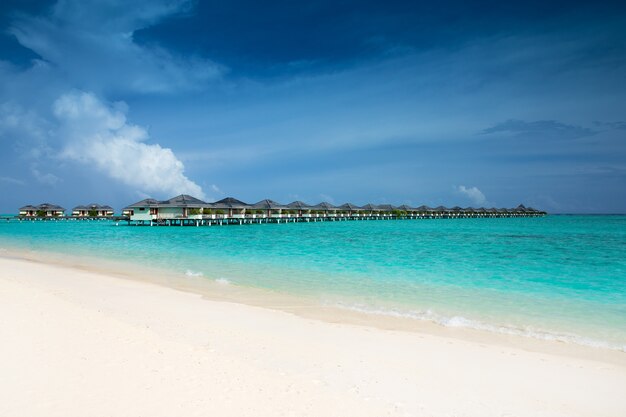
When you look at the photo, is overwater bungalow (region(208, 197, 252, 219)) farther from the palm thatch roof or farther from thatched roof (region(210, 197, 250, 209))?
the palm thatch roof

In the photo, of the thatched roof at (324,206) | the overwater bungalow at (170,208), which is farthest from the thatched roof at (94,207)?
the thatched roof at (324,206)

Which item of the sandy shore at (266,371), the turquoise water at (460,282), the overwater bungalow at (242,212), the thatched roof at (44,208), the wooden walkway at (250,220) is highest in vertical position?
the thatched roof at (44,208)

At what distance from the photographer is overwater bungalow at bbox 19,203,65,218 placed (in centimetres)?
7188

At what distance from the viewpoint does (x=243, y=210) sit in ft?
183

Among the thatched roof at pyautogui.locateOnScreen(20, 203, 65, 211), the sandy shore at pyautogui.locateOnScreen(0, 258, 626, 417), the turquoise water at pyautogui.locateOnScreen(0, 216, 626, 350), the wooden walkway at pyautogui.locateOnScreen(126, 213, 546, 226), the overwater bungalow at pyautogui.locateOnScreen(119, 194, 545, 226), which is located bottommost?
the turquoise water at pyautogui.locateOnScreen(0, 216, 626, 350)

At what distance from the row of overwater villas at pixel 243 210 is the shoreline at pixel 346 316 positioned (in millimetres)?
35505

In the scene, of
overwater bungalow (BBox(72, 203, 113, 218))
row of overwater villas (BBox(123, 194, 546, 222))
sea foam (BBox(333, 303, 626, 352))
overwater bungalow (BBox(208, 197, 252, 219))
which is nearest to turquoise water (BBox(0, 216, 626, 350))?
sea foam (BBox(333, 303, 626, 352))

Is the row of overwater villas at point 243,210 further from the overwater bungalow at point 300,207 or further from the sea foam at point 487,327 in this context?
the sea foam at point 487,327

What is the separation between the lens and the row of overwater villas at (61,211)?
72.0 meters

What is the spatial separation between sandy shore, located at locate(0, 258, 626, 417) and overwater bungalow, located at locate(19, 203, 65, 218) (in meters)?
78.3

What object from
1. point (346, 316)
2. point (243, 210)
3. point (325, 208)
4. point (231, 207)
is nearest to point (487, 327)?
point (346, 316)

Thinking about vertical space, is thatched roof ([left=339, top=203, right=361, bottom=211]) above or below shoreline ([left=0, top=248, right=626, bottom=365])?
above

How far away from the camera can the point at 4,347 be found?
14.6 feet

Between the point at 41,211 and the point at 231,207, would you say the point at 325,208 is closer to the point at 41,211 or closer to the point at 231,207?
the point at 231,207
